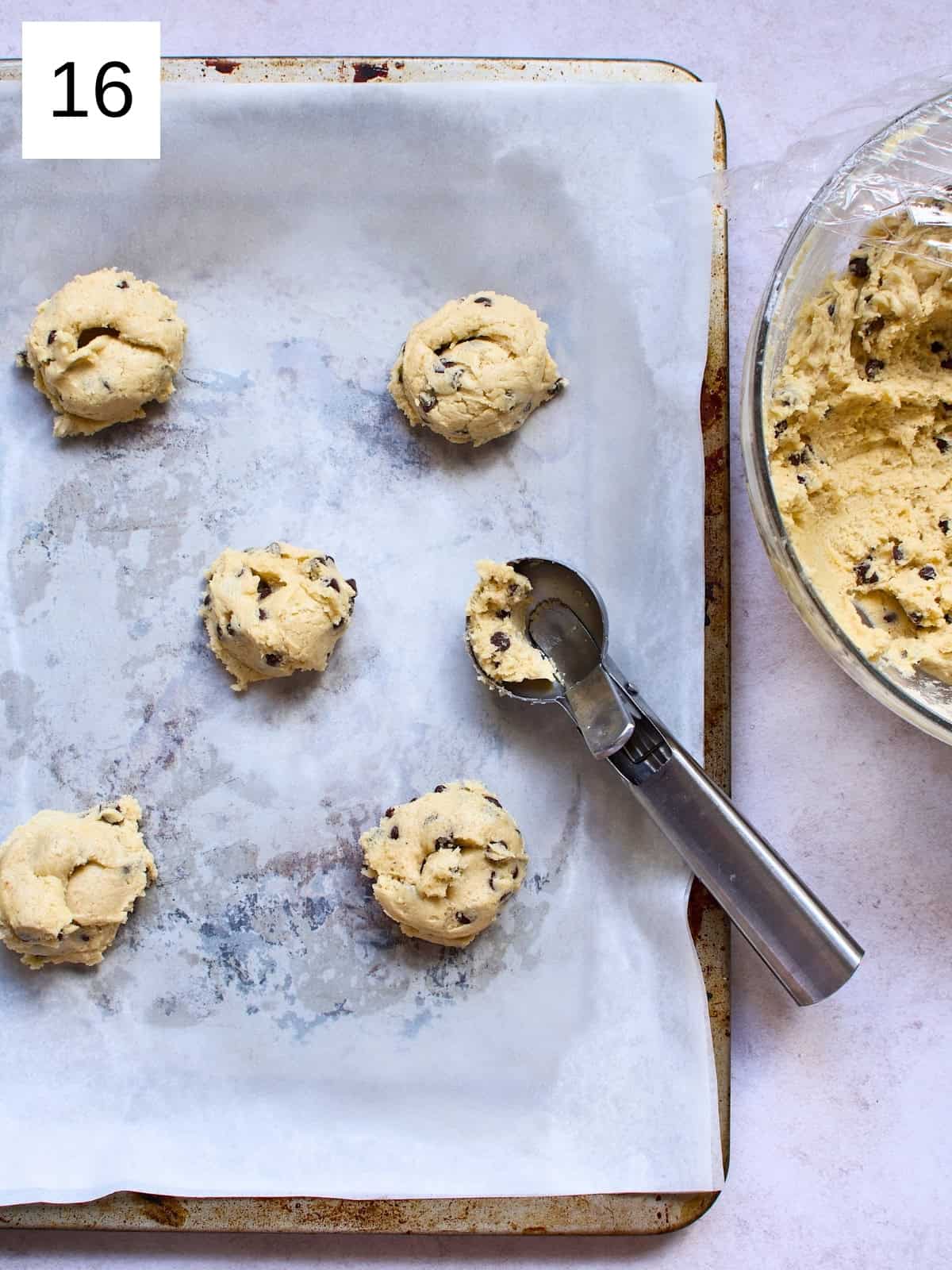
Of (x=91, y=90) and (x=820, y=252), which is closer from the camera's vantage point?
(x=820, y=252)

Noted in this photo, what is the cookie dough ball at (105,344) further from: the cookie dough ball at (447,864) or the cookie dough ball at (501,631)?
the cookie dough ball at (447,864)

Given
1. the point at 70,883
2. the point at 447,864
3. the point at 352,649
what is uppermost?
the point at 352,649

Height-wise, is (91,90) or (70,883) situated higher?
(91,90)

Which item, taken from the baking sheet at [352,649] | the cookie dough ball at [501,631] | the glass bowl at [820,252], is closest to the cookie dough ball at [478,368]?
the baking sheet at [352,649]

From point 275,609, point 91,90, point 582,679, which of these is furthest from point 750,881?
point 91,90

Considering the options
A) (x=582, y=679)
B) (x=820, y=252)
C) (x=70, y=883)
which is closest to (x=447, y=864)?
(x=582, y=679)

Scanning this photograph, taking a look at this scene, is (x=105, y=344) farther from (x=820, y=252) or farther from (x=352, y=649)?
(x=820, y=252)

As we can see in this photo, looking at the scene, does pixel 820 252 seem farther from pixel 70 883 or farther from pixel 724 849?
pixel 70 883
